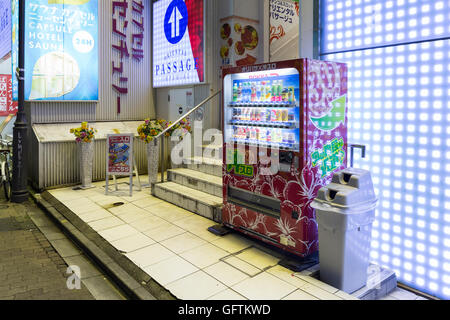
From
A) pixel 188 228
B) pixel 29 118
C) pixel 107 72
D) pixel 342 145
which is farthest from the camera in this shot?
pixel 107 72

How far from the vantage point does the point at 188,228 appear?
5.33 metres

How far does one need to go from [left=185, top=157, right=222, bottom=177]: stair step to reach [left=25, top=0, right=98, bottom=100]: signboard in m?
3.21

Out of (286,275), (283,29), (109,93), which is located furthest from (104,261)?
(283,29)

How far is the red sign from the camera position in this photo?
11.2 m

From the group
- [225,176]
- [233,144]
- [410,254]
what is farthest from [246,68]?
[410,254]

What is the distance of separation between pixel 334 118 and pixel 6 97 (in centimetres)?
1097

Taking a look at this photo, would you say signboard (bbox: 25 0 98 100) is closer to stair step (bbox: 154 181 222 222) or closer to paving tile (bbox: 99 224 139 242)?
stair step (bbox: 154 181 222 222)

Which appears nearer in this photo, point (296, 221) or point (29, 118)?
point (296, 221)

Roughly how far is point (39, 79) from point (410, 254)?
7.78 metres

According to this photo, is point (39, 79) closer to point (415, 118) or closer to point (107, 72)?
point (107, 72)

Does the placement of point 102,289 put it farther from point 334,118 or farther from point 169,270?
point 334,118

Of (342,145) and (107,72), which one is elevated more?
(107,72)

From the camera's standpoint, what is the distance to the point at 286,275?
153 inches
